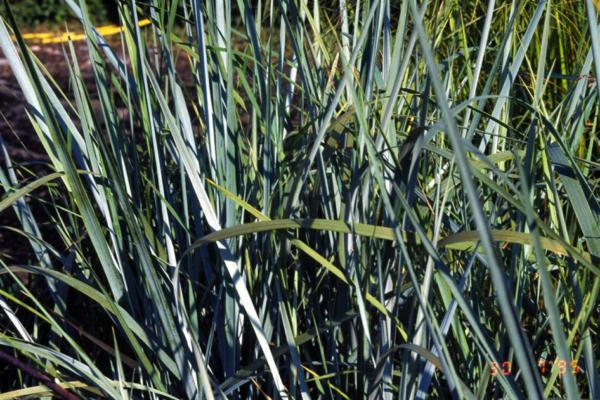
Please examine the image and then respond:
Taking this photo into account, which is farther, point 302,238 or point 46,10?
point 46,10

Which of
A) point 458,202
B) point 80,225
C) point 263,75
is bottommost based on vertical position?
point 80,225

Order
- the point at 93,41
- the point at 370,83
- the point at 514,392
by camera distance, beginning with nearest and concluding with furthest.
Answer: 1. the point at 514,392
2. the point at 370,83
3. the point at 93,41

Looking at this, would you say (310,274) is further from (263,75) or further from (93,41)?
(93,41)

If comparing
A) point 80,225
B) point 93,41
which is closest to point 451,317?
point 93,41

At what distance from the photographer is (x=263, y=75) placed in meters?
1.24

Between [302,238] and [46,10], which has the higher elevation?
[302,238]

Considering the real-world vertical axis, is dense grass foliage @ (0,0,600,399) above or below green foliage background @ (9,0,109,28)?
above

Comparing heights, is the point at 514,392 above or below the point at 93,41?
below

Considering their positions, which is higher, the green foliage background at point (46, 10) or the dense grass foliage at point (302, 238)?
the dense grass foliage at point (302, 238)

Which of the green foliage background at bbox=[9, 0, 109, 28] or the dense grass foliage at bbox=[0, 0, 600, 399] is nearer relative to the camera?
the dense grass foliage at bbox=[0, 0, 600, 399]

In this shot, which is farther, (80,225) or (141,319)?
(80,225)

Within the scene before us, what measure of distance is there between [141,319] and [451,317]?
0.50m

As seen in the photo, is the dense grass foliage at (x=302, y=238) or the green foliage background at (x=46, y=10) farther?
the green foliage background at (x=46, y=10)

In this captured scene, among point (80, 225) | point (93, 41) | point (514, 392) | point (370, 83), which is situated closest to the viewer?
point (514, 392)
